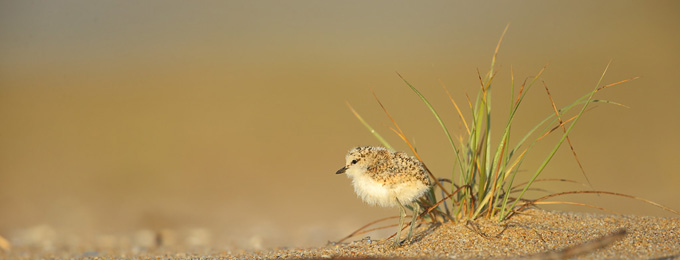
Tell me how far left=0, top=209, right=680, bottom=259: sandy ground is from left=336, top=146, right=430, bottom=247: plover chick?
213 mm

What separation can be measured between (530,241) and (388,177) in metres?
0.86

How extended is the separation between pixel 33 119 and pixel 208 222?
606 cm

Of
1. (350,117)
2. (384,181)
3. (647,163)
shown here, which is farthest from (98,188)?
(647,163)

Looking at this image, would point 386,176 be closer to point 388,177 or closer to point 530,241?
point 388,177

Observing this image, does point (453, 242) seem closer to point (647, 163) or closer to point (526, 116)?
point (647, 163)

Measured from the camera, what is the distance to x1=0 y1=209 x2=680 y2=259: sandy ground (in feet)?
10.2

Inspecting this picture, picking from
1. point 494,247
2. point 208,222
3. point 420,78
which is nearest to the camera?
point 494,247

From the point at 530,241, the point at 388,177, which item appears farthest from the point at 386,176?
the point at 530,241

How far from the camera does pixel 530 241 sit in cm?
337

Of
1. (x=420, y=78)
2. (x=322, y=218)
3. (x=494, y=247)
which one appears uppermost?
(x=420, y=78)

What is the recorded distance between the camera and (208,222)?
22.5ft

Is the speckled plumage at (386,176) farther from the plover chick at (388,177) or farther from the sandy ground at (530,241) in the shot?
the sandy ground at (530,241)

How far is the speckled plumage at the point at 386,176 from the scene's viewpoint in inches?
131

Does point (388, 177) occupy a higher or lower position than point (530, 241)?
higher
